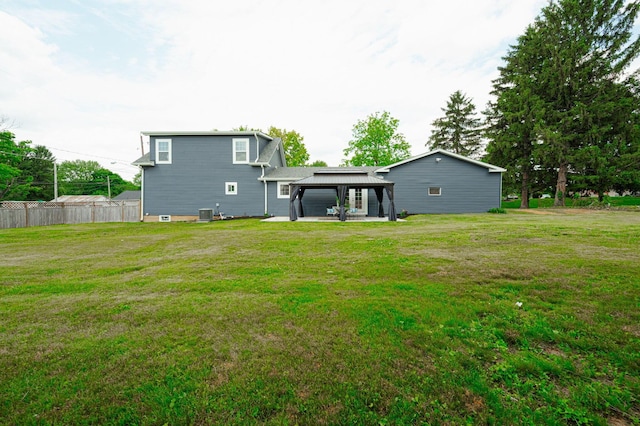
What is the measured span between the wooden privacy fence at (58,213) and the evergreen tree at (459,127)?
33.1 metres

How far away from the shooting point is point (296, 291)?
3896 mm

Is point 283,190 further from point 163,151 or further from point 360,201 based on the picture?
point 163,151

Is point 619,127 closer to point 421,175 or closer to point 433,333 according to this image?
point 421,175

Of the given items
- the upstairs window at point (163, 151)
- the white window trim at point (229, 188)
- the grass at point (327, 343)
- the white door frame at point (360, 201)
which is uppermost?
the upstairs window at point (163, 151)

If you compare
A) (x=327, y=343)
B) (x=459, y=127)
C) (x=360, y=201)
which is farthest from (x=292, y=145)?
(x=327, y=343)

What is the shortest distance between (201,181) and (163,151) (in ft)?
10.1

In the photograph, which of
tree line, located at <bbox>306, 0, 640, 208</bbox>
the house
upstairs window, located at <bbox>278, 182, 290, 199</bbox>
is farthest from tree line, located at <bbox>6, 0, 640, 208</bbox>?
upstairs window, located at <bbox>278, 182, 290, 199</bbox>

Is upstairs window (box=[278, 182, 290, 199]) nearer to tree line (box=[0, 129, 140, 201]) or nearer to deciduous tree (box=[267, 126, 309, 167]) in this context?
deciduous tree (box=[267, 126, 309, 167])

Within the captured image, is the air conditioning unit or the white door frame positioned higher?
the white door frame

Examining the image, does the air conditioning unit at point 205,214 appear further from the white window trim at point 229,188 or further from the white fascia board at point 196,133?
the white fascia board at point 196,133

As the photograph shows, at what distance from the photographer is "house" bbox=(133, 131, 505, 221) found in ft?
59.6

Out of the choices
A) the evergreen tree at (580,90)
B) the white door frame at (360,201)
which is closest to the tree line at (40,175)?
the white door frame at (360,201)

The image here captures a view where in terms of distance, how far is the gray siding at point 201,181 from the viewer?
723 inches

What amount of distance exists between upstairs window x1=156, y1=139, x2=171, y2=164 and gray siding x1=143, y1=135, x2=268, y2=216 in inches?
10.1
